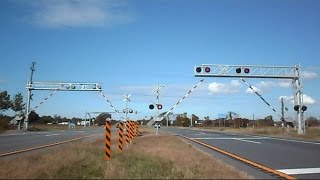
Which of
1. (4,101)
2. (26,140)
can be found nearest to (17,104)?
(4,101)

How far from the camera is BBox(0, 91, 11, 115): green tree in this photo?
304 feet

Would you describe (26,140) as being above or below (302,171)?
above

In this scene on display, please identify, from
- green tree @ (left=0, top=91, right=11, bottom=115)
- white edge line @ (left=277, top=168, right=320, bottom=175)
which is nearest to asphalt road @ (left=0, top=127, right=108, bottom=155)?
white edge line @ (left=277, top=168, right=320, bottom=175)

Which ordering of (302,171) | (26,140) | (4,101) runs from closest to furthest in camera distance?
(302,171) → (26,140) → (4,101)

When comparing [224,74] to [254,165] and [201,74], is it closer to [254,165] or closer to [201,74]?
[201,74]

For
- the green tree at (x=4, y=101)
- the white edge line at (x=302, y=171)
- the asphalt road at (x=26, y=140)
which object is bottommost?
the white edge line at (x=302, y=171)

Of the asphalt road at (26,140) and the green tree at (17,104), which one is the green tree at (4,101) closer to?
the green tree at (17,104)

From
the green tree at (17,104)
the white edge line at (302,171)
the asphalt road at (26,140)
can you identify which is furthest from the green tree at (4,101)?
the white edge line at (302,171)

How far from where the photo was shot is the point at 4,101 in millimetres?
93125

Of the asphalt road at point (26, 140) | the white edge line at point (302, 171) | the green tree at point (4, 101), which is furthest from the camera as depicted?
the green tree at point (4, 101)

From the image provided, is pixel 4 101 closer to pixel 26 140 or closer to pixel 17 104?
pixel 17 104

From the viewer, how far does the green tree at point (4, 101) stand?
304 feet

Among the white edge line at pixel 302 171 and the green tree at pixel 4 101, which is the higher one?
the green tree at pixel 4 101

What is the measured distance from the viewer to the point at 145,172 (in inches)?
442
